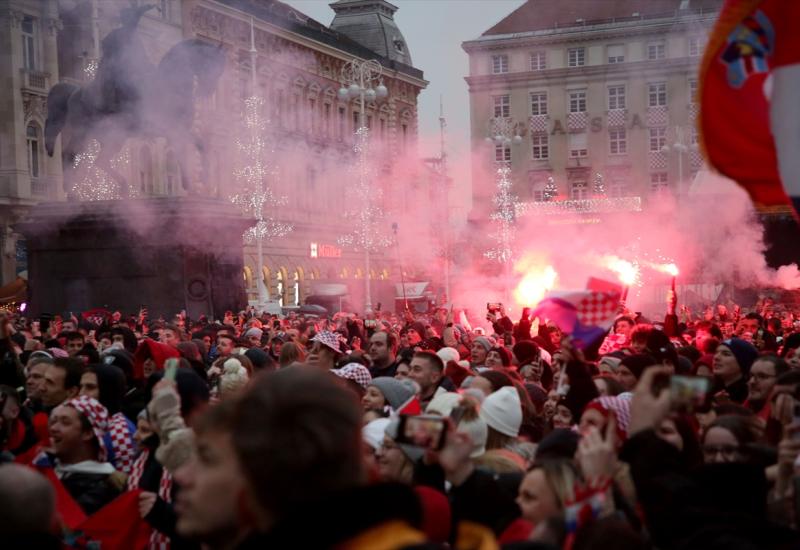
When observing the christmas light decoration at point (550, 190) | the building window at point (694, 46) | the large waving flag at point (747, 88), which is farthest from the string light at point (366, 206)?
the large waving flag at point (747, 88)

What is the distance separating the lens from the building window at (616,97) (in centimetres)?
7731

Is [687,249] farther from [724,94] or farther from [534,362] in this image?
[724,94]

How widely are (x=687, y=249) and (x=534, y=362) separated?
28641 mm

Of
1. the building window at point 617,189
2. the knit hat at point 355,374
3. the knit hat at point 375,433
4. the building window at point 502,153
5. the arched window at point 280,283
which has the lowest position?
the arched window at point 280,283

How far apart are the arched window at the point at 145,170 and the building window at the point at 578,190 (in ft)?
115

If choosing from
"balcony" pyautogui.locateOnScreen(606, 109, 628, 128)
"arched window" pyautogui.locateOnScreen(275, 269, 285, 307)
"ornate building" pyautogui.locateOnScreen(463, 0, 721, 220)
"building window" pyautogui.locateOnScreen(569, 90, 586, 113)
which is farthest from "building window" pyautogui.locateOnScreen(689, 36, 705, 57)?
"arched window" pyautogui.locateOnScreen(275, 269, 285, 307)

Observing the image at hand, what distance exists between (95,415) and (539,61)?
75.4 meters

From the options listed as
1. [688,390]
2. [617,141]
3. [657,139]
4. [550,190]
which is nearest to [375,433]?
[688,390]

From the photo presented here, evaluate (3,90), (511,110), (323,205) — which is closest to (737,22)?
(3,90)

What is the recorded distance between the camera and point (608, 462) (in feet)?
12.6

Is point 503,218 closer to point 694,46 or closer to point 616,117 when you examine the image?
point 616,117

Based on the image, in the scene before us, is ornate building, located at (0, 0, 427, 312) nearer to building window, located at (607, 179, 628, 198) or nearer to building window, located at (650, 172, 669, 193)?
building window, located at (607, 179, 628, 198)

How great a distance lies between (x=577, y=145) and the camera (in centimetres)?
8006

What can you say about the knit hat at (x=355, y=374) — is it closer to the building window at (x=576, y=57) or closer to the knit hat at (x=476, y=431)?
the knit hat at (x=476, y=431)
